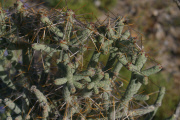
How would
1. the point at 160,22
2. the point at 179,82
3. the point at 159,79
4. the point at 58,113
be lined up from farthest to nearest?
the point at 160,22
the point at 179,82
the point at 159,79
the point at 58,113

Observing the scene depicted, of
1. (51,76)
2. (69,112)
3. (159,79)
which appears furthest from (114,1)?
(69,112)

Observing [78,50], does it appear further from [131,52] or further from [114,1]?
[114,1]

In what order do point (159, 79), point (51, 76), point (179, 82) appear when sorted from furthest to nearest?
point (179, 82)
point (159, 79)
point (51, 76)

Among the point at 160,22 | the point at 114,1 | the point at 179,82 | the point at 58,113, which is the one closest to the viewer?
the point at 58,113

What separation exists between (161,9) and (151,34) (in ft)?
4.18

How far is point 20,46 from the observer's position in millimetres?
1825

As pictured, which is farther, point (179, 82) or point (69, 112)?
point (179, 82)

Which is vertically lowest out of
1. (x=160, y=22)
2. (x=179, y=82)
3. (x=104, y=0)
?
(x=179, y=82)

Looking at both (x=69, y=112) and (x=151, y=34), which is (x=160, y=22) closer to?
(x=151, y=34)

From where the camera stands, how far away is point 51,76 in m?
2.13

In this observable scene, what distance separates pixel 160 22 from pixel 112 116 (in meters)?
6.83

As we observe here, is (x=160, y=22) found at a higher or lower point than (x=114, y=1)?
lower

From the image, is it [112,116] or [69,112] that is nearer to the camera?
[69,112]

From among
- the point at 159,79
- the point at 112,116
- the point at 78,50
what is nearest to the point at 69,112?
the point at 112,116
